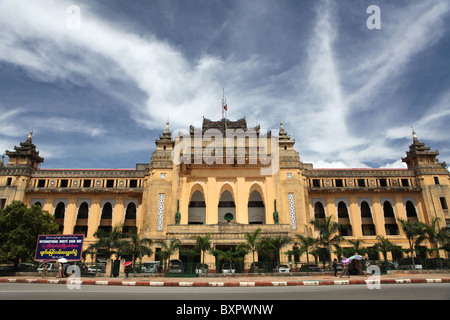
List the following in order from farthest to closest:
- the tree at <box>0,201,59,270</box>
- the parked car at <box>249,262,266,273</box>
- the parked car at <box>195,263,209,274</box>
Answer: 1. the tree at <box>0,201,59,270</box>
2. the parked car at <box>249,262,266,273</box>
3. the parked car at <box>195,263,209,274</box>

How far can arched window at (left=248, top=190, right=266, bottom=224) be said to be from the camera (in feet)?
138

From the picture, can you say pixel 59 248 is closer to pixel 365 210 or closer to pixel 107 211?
pixel 107 211

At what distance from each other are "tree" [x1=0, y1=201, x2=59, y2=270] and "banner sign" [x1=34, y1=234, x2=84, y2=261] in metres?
4.10

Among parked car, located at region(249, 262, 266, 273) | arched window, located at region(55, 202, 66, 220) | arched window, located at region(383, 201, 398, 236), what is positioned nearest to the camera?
parked car, located at region(249, 262, 266, 273)

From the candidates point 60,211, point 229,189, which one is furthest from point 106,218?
point 229,189

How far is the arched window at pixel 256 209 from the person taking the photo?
42.1 metres

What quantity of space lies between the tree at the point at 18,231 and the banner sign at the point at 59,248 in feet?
13.4

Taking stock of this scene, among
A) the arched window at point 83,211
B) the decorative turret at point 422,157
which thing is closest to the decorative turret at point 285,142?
the decorative turret at point 422,157

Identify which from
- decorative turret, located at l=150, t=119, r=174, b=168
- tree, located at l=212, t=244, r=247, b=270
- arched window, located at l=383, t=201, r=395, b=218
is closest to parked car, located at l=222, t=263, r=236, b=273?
tree, located at l=212, t=244, r=247, b=270

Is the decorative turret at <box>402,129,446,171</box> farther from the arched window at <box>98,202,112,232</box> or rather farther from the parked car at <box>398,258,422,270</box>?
the arched window at <box>98,202,112,232</box>

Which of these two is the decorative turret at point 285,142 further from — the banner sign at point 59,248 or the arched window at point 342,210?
the banner sign at point 59,248

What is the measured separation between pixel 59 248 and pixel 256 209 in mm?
25020

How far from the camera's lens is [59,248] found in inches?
982
